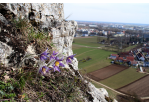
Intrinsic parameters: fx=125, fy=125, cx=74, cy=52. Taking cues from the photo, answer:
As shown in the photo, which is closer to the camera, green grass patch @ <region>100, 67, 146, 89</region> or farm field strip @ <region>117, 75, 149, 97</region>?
farm field strip @ <region>117, 75, 149, 97</region>

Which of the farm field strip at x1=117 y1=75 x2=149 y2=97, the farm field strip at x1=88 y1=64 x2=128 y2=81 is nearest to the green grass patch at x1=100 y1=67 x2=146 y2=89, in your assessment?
the farm field strip at x1=117 y1=75 x2=149 y2=97

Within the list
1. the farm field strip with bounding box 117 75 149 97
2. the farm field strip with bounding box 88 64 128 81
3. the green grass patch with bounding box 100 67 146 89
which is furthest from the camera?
the farm field strip with bounding box 88 64 128 81

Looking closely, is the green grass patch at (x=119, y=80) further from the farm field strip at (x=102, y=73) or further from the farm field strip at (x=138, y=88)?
the farm field strip at (x=102, y=73)

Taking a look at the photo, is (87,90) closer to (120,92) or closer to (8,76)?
(8,76)

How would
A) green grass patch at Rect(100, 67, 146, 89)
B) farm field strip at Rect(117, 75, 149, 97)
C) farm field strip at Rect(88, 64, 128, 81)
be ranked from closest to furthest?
farm field strip at Rect(117, 75, 149, 97), green grass patch at Rect(100, 67, 146, 89), farm field strip at Rect(88, 64, 128, 81)

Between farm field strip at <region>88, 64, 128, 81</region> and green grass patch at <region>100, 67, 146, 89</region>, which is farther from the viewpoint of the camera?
farm field strip at <region>88, 64, 128, 81</region>

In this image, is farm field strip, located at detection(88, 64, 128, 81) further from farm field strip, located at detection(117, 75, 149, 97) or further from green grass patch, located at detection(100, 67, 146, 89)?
farm field strip, located at detection(117, 75, 149, 97)

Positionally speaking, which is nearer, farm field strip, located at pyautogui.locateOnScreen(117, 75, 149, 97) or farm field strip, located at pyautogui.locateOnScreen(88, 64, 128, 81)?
farm field strip, located at pyautogui.locateOnScreen(117, 75, 149, 97)

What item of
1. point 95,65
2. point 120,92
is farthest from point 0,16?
point 95,65

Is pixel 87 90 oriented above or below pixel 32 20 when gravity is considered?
below

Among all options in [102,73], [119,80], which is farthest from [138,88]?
[102,73]

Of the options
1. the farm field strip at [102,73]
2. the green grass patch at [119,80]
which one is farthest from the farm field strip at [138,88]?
the farm field strip at [102,73]
